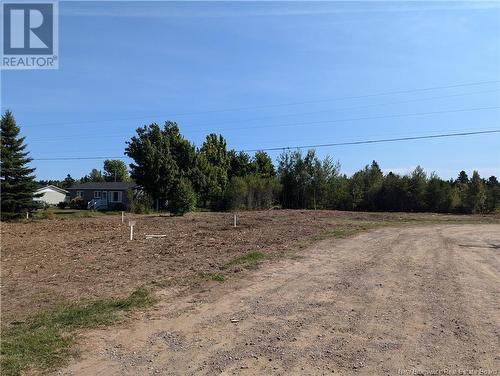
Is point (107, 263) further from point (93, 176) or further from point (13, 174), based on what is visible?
point (93, 176)

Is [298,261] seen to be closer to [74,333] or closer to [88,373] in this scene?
[74,333]

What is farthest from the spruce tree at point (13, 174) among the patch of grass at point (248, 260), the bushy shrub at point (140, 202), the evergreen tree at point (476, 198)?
the evergreen tree at point (476, 198)

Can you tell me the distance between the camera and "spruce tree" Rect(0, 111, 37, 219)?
117 feet

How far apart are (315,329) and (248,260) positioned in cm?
629

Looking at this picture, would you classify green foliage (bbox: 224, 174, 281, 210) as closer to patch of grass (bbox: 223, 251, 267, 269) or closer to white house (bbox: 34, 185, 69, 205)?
patch of grass (bbox: 223, 251, 267, 269)

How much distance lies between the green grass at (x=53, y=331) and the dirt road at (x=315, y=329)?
30 cm

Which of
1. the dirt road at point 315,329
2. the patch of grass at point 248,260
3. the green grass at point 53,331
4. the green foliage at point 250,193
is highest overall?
the green foliage at point 250,193

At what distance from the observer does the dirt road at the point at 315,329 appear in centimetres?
507

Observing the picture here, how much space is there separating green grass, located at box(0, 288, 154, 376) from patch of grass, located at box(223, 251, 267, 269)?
3.77m

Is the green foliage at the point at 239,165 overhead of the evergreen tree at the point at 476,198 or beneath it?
overhead

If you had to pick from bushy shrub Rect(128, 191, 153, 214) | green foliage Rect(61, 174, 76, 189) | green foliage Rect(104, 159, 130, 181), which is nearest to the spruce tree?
bushy shrub Rect(128, 191, 153, 214)

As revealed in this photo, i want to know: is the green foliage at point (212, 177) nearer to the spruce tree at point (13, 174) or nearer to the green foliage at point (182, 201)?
the green foliage at point (182, 201)

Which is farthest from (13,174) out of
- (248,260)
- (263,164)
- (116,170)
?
(116,170)

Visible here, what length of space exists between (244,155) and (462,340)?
59.7 meters
